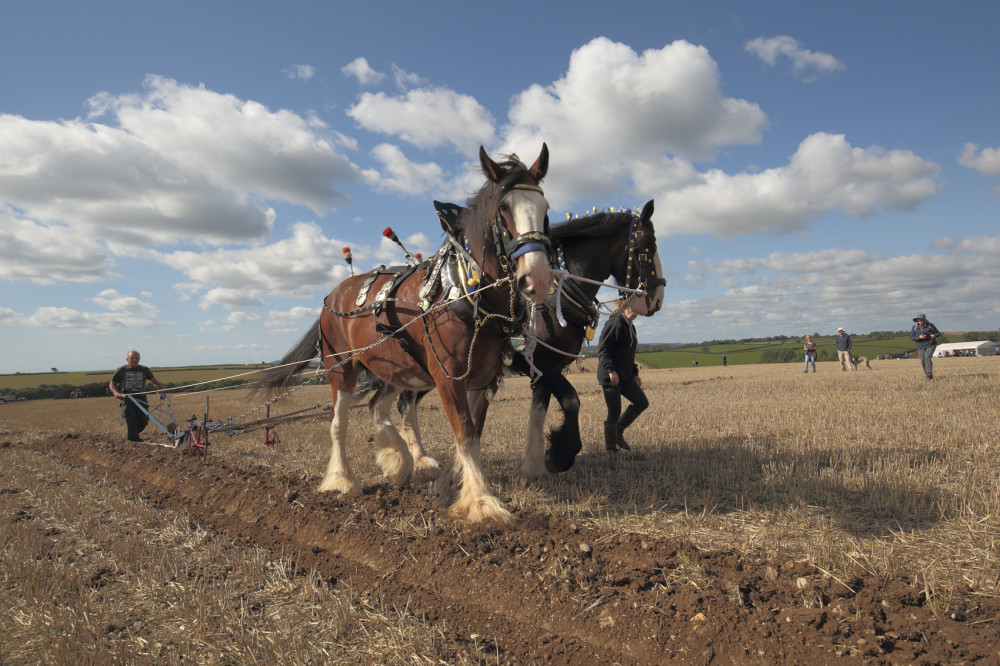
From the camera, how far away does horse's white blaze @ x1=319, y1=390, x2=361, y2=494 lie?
16.9 ft

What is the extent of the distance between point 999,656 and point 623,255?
3.69 m

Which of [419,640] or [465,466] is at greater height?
[465,466]

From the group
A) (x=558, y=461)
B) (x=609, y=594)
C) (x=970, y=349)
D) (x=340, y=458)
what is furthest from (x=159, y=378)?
(x=970, y=349)

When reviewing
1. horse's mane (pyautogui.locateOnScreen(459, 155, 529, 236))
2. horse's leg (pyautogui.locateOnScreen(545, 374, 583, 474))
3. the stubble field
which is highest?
horse's mane (pyautogui.locateOnScreen(459, 155, 529, 236))

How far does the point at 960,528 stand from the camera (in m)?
3.35

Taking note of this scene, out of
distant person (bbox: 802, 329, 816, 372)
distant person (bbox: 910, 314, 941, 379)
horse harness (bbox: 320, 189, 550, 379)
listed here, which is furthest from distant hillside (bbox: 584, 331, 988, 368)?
horse harness (bbox: 320, 189, 550, 379)

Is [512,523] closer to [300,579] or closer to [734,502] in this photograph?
[300,579]

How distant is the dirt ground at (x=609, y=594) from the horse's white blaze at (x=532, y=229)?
1558 mm

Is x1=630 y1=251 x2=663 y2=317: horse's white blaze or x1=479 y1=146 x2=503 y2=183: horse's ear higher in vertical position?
x1=479 y1=146 x2=503 y2=183: horse's ear

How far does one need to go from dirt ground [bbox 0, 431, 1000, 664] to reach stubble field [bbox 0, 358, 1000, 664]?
0.01 m

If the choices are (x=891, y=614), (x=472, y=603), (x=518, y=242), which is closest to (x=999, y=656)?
(x=891, y=614)

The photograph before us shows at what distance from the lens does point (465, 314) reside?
3.90 metres

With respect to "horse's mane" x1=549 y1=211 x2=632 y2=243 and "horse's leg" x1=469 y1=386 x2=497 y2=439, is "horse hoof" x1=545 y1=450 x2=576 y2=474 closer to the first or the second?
"horse's leg" x1=469 y1=386 x2=497 y2=439

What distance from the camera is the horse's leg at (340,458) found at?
5156 mm
